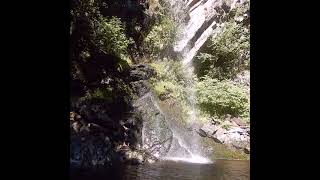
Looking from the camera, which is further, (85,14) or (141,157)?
(85,14)

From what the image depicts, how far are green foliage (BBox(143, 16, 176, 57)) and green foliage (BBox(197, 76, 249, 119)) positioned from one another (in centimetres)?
124

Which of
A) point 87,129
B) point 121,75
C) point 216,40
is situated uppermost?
point 216,40

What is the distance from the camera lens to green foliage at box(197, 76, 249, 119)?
864 cm

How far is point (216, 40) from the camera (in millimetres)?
9352

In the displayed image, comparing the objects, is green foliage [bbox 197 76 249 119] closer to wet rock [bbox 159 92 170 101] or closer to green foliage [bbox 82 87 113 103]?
wet rock [bbox 159 92 170 101]

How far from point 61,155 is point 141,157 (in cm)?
506

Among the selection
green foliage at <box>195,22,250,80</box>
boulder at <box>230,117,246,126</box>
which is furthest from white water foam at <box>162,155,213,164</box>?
green foliage at <box>195,22,250,80</box>

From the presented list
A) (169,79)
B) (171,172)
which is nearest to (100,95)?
(169,79)

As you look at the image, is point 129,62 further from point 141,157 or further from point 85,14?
point 141,157

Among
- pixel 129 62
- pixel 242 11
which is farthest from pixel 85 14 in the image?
pixel 242 11

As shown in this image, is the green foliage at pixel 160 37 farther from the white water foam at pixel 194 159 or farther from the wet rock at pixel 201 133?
the white water foam at pixel 194 159

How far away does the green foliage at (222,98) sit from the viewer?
8.64 m

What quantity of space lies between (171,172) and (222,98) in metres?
3.20

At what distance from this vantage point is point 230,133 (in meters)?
8.10
